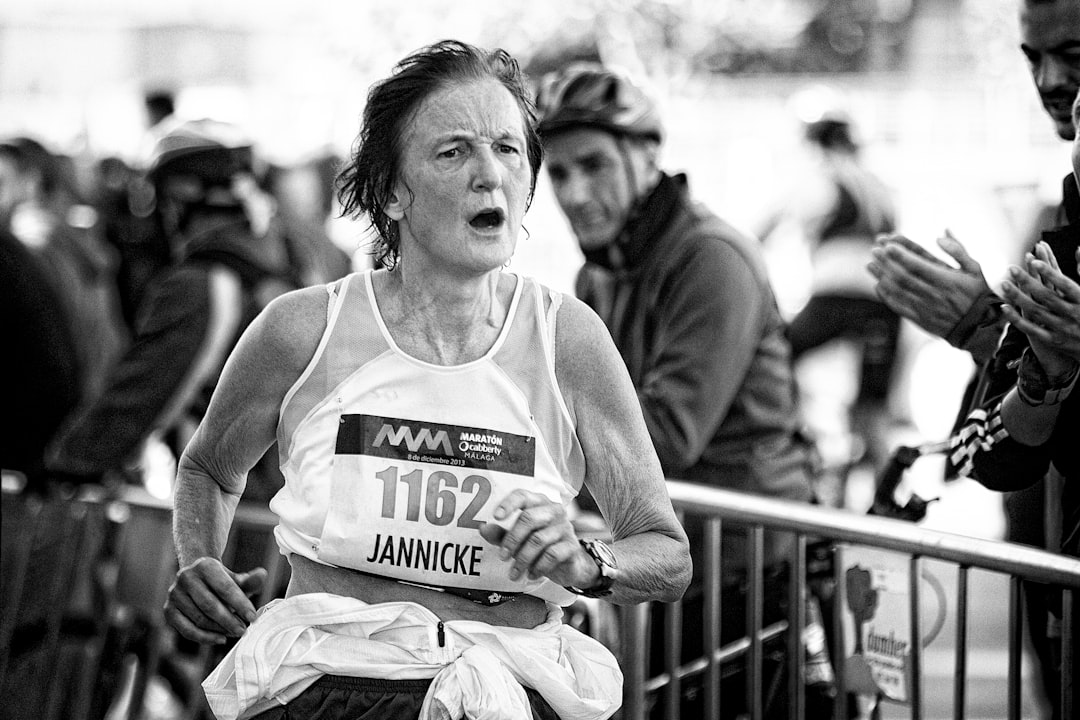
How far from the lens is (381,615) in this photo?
2682 millimetres

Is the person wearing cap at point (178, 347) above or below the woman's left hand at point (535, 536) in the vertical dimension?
above

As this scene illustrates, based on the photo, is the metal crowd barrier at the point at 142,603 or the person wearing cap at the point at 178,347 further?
the person wearing cap at the point at 178,347

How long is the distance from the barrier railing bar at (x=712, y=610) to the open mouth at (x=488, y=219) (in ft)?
5.77

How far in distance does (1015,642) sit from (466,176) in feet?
6.15

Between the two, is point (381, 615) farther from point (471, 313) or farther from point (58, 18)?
point (58, 18)

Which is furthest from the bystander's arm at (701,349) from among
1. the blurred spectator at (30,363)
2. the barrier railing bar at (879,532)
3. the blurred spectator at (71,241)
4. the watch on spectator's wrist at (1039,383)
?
the blurred spectator at (71,241)

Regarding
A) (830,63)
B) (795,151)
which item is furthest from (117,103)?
(830,63)

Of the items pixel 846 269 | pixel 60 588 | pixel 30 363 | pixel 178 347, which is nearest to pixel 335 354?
pixel 178 347

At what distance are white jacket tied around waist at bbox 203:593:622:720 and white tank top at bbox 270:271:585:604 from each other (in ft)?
0.25

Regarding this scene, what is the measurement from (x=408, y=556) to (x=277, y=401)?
1.35 feet

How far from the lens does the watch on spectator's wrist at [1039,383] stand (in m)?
3.28

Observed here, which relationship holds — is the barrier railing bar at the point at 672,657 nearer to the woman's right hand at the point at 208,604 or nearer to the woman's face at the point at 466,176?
the woman's right hand at the point at 208,604

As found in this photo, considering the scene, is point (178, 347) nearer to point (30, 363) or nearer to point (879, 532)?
point (30, 363)

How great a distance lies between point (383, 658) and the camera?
2674mm
